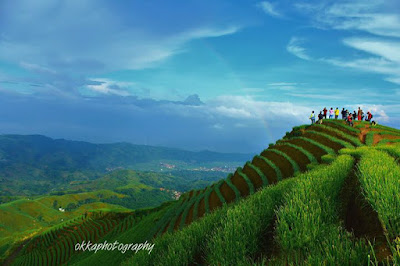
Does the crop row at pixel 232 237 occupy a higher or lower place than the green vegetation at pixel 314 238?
lower

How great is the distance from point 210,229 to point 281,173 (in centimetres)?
3152

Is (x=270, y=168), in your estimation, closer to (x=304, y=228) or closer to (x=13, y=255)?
(x=304, y=228)

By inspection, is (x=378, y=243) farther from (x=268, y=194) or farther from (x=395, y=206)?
(x=268, y=194)

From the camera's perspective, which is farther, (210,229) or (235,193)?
(235,193)

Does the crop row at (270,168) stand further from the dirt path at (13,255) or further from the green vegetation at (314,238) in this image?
the dirt path at (13,255)

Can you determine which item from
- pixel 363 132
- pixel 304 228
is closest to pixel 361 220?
pixel 304 228

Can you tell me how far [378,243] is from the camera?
23.5 feet

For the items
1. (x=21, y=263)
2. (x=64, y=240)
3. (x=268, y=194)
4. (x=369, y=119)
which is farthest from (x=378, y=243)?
(x=21, y=263)

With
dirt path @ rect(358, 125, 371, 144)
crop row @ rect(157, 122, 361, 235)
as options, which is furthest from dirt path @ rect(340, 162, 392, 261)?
dirt path @ rect(358, 125, 371, 144)

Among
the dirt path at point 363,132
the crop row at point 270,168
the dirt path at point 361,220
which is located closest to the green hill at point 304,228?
the dirt path at point 361,220

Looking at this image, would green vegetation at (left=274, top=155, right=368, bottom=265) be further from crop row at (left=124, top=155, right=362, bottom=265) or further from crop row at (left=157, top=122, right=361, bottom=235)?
crop row at (left=157, top=122, right=361, bottom=235)

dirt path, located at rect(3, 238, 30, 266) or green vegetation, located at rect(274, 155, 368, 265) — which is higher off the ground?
green vegetation, located at rect(274, 155, 368, 265)

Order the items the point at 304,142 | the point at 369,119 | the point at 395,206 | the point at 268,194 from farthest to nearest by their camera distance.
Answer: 1. the point at 369,119
2. the point at 304,142
3. the point at 268,194
4. the point at 395,206

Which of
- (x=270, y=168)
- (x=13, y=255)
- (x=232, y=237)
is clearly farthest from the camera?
(x=13, y=255)
